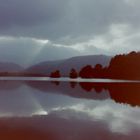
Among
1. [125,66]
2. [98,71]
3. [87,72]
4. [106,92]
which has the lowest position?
[106,92]

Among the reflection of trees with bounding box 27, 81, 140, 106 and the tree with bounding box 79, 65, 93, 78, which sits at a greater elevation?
the tree with bounding box 79, 65, 93, 78

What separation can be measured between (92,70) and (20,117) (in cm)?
12108

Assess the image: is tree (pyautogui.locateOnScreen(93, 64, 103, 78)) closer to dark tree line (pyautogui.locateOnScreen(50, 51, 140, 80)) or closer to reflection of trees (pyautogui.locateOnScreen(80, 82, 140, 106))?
dark tree line (pyautogui.locateOnScreen(50, 51, 140, 80))

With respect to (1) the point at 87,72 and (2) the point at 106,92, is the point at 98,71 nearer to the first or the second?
(1) the point at 87,72

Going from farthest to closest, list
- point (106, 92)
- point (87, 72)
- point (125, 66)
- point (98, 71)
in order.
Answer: point (87, 72)
point (98, 71)
point (125, 66)
point (106, 92)

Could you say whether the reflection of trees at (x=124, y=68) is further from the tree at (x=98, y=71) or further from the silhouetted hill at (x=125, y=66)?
the tree at (x=98, y=71)

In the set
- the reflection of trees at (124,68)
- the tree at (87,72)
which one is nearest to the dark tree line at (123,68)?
the reflection of trees at (124,68)

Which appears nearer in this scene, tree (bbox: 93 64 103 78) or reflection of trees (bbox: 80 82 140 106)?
reflection of trees (bbox: 80 82 140 106)

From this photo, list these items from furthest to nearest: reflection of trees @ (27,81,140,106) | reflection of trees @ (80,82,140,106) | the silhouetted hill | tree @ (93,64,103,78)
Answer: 1. tree @ (93,64,103,78)
2. the silhouetted hill
3. reflection of trees @ (27,81,140,106)
4. reflection of trees @ (80,82,140,106)

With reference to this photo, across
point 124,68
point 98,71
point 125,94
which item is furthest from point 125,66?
point 125,94

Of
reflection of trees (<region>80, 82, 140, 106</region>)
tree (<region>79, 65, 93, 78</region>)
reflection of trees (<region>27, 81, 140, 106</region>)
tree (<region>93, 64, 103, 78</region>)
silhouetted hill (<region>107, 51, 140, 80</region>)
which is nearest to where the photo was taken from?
reflection of trees (<region>80, 82, 140, 106</region>)

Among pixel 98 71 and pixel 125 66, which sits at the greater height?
pixel 125 66

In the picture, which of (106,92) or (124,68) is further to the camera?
(124,68)

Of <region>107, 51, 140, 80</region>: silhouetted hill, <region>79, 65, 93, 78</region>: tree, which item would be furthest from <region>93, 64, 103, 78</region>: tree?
<region>107, 51, 140, 80</region>: silhouetted hill
